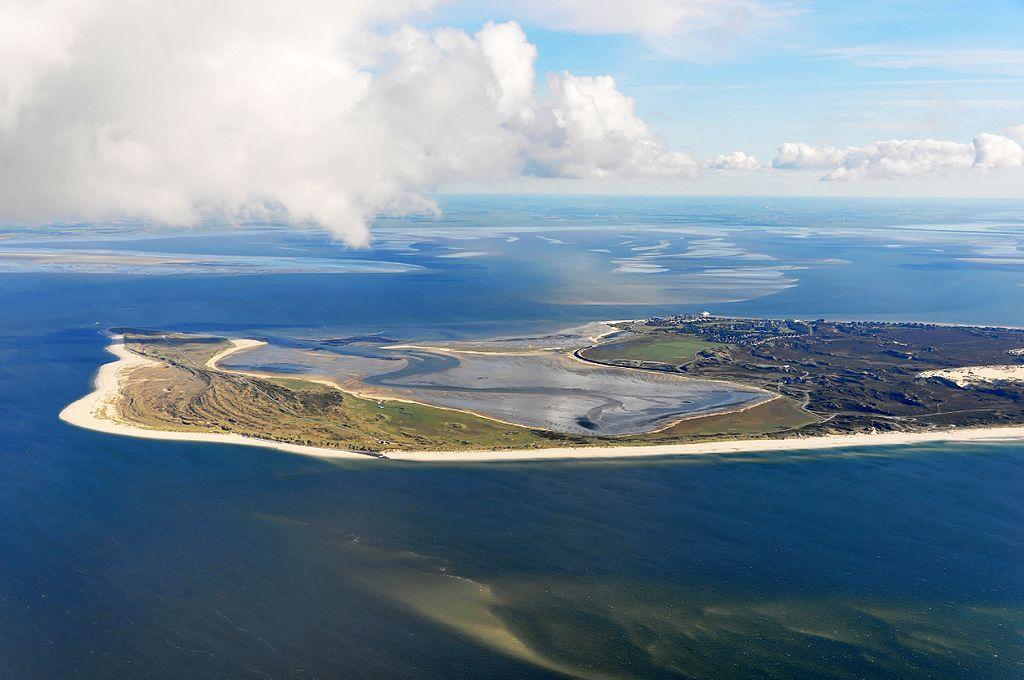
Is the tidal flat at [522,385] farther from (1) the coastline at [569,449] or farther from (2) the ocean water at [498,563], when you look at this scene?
(2) the ocean water at [498,563]

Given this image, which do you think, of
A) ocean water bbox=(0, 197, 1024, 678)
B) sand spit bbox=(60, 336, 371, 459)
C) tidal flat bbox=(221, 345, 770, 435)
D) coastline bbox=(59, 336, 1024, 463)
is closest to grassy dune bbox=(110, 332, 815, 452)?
sand spit bbox=(60, 336, 371, 459)

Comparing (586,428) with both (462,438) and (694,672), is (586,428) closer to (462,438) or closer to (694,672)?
(462,438)

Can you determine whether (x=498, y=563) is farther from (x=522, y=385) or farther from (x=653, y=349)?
(x=653, y=349)

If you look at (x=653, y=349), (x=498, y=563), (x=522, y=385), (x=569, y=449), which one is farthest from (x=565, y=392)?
(x=498, y=563)

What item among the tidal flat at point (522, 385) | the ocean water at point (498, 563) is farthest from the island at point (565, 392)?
the ocean water at point (498, 563)

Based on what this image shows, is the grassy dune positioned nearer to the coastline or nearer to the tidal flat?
the coastline

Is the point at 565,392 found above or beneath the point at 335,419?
above

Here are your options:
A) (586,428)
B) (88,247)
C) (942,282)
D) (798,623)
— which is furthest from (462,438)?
(88,247)
